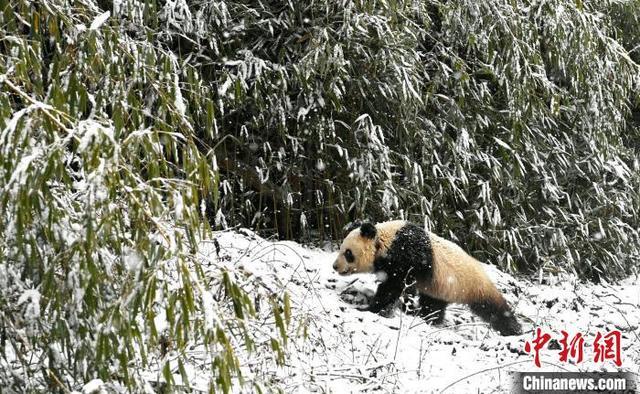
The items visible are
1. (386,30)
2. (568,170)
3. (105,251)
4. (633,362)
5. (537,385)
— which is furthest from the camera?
(568,170)

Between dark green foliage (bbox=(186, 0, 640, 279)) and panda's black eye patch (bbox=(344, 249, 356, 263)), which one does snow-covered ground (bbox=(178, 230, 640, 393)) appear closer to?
panda's black eye patch (bbox=(344, 249, 356, 263))

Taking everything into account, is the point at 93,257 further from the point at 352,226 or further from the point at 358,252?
the point at 352,226

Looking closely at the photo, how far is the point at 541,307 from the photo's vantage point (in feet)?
21.5

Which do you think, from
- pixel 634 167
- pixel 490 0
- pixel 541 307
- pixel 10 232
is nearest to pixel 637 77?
pixel 634 167

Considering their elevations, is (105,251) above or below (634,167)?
below

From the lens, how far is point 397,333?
17.4ft

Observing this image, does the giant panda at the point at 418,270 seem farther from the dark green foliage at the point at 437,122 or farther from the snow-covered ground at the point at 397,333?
the dark green foliage at the point at 437,122

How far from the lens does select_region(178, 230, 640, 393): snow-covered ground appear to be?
4.32 m

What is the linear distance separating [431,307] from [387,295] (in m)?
0.42

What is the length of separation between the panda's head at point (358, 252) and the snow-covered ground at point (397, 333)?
18cm

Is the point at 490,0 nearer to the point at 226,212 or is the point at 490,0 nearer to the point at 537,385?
the point at 226,212

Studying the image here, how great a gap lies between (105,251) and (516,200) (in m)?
5.58

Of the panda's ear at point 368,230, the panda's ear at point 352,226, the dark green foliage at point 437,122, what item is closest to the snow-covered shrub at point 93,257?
the panda's ear at point 368,230

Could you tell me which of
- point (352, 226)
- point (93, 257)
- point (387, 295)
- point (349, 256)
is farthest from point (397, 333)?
point (93, 257)
